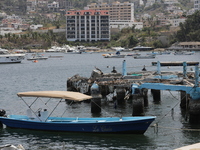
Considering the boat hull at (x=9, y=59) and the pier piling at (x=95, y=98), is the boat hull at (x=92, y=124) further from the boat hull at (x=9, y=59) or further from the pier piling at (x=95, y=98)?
the boat hull at (x=9, y=59)

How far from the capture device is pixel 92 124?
3547 cm

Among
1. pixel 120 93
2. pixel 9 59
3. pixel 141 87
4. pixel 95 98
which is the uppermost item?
pixel 141 87

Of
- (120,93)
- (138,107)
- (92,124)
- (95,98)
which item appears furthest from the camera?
(120,93)

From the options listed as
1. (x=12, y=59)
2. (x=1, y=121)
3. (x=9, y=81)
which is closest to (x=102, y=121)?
(x=1, y=121)

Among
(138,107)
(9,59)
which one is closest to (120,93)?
(138,107)

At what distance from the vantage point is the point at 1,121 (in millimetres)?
39062

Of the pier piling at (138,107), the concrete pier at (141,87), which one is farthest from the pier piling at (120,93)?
the pier piling at (138,107)

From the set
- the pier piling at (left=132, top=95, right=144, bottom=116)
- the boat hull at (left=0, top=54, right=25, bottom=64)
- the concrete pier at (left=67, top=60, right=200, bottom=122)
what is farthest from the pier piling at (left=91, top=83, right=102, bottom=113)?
the boat hull at (left=0, top=54, right=25, bottom=64)

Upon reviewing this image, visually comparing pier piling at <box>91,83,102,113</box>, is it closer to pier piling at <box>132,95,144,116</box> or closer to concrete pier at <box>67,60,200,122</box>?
concrete pier at <box>67,60,200,122</box>

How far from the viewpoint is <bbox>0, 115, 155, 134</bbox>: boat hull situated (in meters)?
34.9

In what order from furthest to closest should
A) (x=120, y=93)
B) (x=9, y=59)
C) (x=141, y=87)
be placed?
(x=9, y=59) → (x=120, y=93) → (x=141, y=87)

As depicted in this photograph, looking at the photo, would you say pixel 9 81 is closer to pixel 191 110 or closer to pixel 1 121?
pixel 1 121

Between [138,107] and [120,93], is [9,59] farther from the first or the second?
[138,107]

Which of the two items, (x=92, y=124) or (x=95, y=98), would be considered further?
(x=95, y=98)
